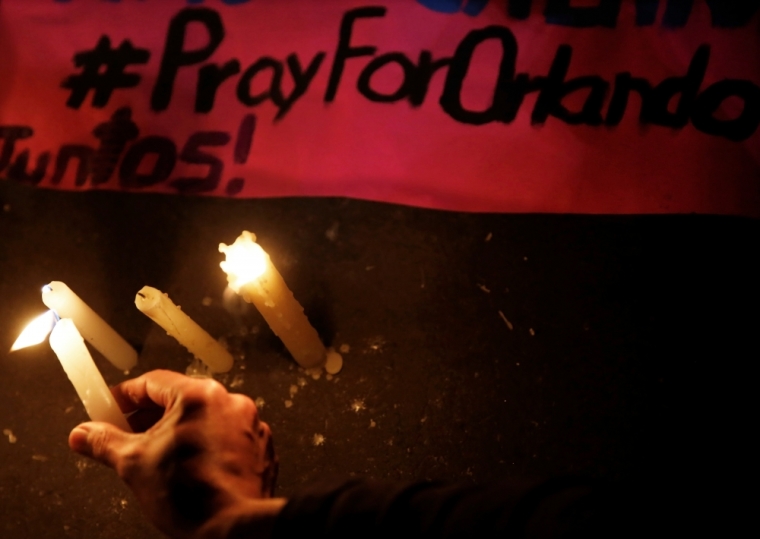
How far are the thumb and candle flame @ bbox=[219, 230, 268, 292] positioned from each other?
25 cm

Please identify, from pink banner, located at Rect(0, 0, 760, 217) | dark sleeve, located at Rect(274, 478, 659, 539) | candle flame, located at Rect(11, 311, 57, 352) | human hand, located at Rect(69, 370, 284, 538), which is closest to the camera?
dark sleeve, located at Rect(274, 478, 659, 539)

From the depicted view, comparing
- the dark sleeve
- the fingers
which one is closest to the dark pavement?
the fingers

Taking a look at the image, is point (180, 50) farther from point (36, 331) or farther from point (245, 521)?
point (245, 521)

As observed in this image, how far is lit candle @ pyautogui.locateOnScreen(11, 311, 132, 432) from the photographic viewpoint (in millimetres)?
762

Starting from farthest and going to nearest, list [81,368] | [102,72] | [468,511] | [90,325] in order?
[102,72], [90,325], [81,368], [468,511]

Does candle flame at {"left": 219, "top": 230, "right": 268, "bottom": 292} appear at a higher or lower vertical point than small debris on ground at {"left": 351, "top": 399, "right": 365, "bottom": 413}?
higher

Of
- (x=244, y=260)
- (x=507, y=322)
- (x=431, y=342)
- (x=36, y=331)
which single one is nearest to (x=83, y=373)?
(x=36, y=331)

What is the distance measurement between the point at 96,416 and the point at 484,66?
101 centimetres

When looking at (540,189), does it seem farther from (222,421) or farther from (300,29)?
(222,421)

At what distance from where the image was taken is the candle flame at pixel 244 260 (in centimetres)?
82

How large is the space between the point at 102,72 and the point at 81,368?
0.91 metres

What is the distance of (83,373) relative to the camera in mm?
773

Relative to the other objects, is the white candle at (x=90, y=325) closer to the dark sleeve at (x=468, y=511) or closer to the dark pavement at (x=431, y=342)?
the dark pavement at (x=431, y=342)

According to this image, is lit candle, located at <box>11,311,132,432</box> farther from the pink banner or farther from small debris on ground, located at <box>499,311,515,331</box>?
small debris on ground, located at <box>499,311,515,331</box>
